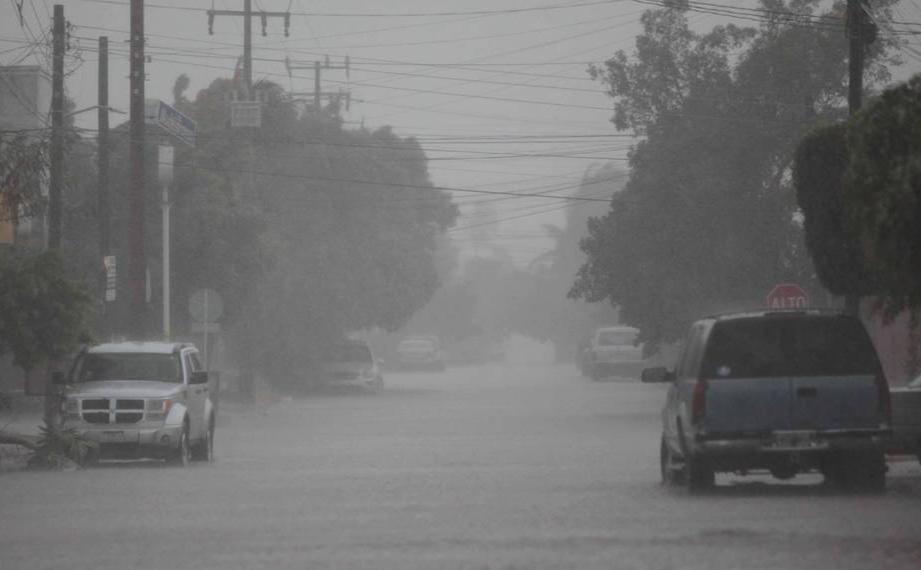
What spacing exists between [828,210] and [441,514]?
677 cm

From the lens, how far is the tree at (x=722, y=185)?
162ft

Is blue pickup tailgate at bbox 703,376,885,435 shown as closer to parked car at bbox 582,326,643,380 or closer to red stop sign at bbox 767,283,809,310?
red stop sign at bbox 767,283,809,310

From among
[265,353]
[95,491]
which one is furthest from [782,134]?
[95,491]

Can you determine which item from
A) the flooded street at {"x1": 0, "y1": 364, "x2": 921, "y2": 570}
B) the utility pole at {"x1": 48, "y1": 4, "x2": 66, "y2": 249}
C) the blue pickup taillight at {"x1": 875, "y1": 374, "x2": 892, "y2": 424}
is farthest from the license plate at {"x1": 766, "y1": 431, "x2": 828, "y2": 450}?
the utility pole at {"x1": 48, "y1": 4, "x2": 66, "y2": 249}

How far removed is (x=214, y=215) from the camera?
51.7 metres

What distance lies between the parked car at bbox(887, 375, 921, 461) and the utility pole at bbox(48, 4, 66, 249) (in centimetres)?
1392

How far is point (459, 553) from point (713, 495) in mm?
6458

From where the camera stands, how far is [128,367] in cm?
2984

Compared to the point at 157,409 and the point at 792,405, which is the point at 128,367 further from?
the point at 792,405

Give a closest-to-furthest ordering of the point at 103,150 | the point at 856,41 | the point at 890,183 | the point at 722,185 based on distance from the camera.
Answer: the point at 890,183 < the point at 856,41 < the point at 103,150 < the point at 722,185

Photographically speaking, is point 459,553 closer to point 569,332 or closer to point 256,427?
point 256,427

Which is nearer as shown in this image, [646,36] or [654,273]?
[654,273]

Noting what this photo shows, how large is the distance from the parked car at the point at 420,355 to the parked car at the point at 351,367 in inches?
1366

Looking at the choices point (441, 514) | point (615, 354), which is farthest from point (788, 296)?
point (615, 354)
